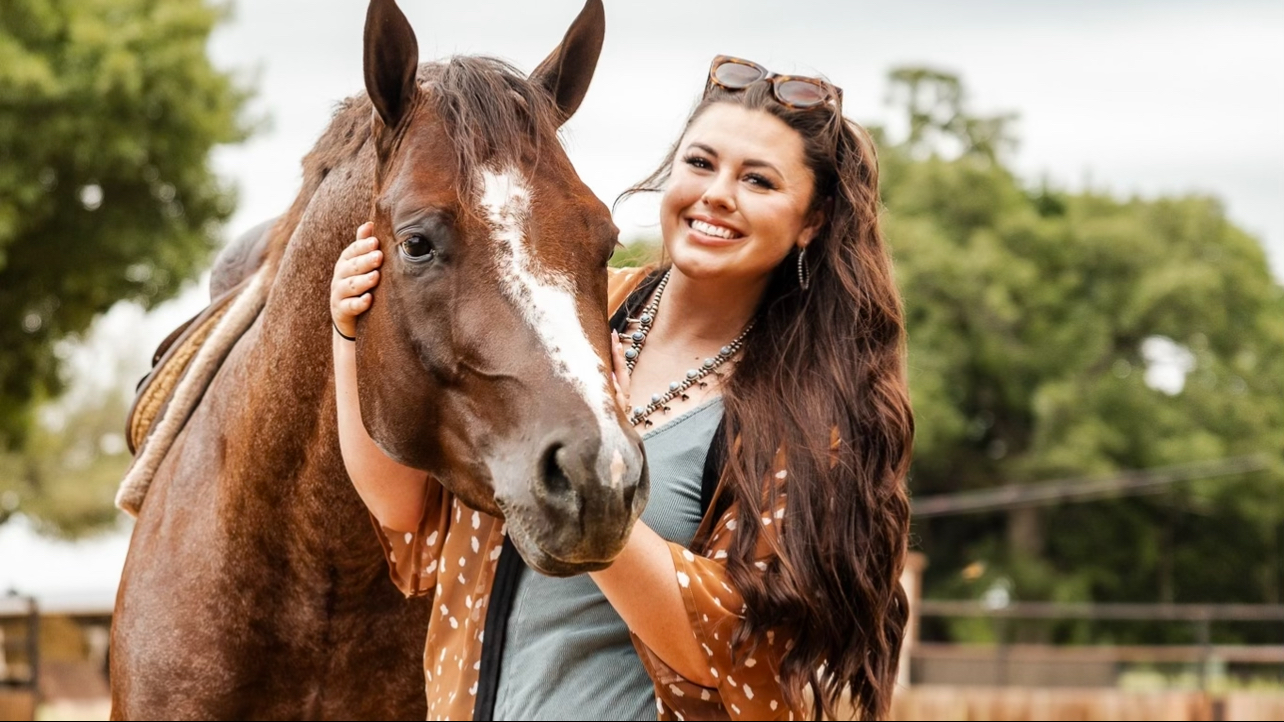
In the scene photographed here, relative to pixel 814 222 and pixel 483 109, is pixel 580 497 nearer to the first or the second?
pixel 483 109

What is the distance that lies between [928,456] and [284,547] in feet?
89.6

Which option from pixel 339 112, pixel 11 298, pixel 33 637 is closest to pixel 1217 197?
pixel 11 298

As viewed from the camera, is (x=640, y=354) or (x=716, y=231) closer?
(x=716, y=231)

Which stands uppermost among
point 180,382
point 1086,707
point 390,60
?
point 390,60

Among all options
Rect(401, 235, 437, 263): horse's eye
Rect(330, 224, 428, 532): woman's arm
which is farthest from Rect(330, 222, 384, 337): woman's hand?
Rect(401, 235, 437, 263): horse's eye

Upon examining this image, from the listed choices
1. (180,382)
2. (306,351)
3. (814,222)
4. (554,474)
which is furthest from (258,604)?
(814,222)

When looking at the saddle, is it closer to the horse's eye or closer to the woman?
the woman

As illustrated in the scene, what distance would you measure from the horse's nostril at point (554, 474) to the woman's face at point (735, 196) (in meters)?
0.73

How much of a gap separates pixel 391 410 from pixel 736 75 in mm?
1014

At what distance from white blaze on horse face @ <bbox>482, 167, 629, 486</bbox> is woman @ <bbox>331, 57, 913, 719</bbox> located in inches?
9.6

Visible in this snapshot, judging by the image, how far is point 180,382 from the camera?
11.2 ft

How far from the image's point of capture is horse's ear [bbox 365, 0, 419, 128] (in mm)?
2205

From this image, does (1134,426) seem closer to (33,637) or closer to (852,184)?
(33,637)

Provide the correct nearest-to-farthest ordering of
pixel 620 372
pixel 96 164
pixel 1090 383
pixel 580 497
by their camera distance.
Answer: pixel 580 497
pixel 620 372
pixel 96 164
pixel 1090 383
